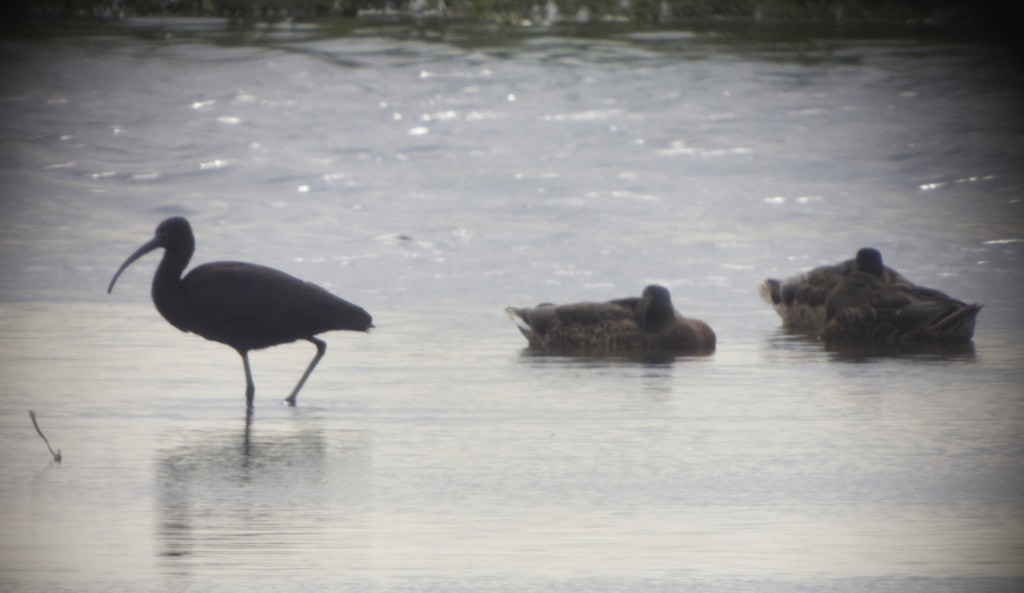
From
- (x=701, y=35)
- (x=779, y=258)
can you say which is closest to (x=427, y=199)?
(x=779, y=258)

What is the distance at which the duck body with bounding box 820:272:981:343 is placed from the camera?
13.3m

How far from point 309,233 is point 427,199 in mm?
3386

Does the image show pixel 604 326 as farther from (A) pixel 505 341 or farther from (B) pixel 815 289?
(B) pixel 815 289

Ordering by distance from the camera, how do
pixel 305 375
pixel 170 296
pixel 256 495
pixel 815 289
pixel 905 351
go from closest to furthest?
pixel 256 495, pixel 305 375, pixel 170 296, pixel 905 351, pixel 815 289

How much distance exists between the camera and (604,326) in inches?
530

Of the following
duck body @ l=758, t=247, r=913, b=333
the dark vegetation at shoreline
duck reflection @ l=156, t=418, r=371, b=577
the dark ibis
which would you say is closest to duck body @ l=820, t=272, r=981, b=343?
duck body @ l=758, t=247, r=913, b=333

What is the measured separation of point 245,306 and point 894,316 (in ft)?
17.2

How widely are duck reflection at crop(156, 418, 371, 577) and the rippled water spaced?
24 millimetres

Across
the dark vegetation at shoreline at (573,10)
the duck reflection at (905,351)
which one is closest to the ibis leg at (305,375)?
the duck reflection at (905,351)

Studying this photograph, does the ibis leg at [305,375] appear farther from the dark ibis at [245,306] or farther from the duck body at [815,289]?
the duck body at [815,289]

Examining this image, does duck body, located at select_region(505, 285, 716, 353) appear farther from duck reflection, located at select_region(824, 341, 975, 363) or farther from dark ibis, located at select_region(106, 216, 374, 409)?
dark ibis, located at select_region(106, 216, 374, 409)

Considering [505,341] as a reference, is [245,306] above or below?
above

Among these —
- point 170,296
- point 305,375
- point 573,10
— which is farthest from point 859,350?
point 573,10

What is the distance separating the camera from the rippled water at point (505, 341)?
6770 millimetres
